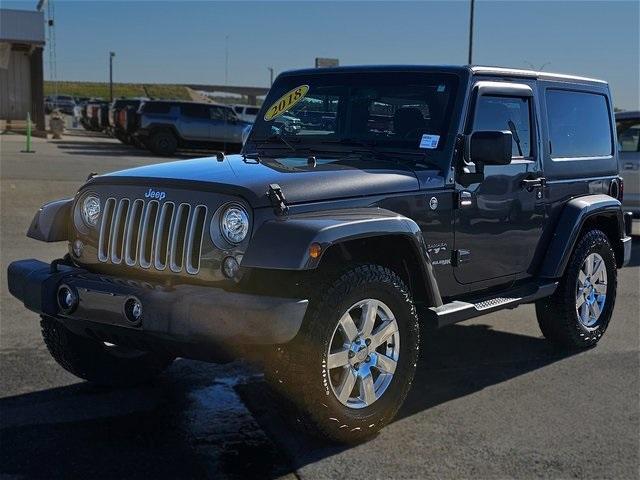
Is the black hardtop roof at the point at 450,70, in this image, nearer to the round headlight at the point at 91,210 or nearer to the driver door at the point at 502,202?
the driver door at the point at 502,202

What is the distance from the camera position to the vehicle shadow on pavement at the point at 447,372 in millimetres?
4062

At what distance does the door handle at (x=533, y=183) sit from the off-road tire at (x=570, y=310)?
0.67 meters

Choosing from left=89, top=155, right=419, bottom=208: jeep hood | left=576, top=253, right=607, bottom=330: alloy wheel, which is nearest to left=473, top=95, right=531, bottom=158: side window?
left=89, top=155, right=419, bottom=208: jeep hood

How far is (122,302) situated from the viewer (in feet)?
12.3

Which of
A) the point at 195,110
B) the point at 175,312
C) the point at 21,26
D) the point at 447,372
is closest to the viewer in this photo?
the point at 175,312

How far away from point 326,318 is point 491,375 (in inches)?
74.8

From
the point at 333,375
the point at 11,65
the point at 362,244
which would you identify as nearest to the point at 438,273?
the point at 362,244

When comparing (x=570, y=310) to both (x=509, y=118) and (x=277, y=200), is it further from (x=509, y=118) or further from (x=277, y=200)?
(x=277, y=200)

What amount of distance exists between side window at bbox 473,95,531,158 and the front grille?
202cm

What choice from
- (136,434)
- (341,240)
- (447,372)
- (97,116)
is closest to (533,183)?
(447,372)

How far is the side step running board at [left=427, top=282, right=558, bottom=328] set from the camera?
449cm

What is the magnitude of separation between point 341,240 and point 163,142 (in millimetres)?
22139

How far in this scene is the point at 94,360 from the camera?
4742mm

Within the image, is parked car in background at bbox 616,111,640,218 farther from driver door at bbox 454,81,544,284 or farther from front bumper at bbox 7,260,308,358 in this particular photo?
front bumper at bbox 7,260,308,358
